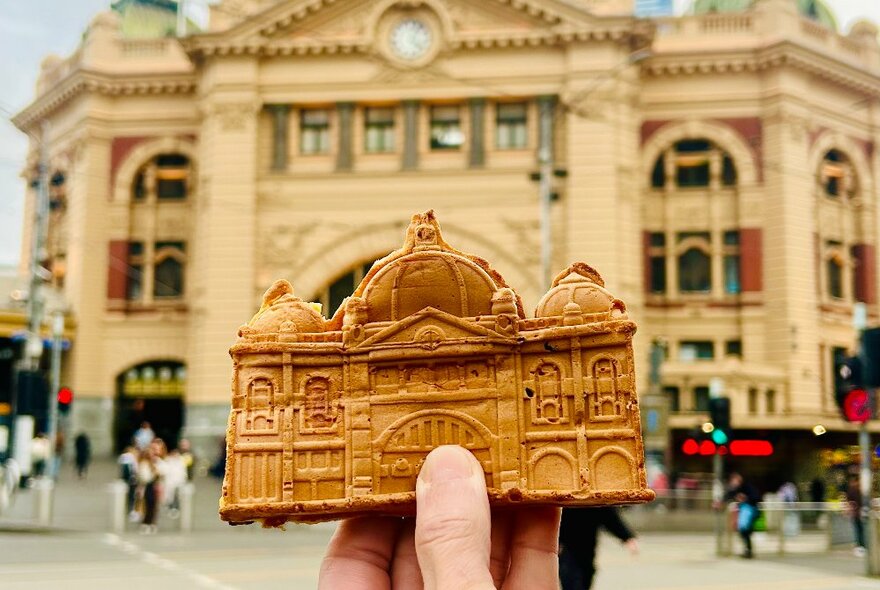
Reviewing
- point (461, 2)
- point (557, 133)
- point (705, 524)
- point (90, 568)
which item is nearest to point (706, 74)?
point (557, 133)

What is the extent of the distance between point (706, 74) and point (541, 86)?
7.47 meters

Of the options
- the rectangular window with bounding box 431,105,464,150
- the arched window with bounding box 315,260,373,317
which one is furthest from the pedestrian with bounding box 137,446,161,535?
the rectangular window with bounding box 431,105,464,150

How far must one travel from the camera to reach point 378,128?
4278 cm

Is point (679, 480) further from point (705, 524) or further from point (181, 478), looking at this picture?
point (181, 478)

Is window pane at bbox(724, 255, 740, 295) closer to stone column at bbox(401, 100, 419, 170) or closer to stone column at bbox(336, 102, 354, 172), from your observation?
stone column at bbox(401, 100, 419, 170)

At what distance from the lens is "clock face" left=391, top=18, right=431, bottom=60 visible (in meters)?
42.1

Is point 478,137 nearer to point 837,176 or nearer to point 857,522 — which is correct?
point 837,176

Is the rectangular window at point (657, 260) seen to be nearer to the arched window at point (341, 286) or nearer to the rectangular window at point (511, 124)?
the rectangular window at point (511, 124)

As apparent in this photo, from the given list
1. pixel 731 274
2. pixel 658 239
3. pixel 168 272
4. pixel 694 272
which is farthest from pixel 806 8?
pixel 168 272

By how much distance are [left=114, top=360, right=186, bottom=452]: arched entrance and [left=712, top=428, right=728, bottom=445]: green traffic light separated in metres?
29.4

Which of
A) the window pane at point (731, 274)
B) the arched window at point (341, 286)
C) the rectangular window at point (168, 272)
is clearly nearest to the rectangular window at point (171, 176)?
the rectangular window at point (168, 272)

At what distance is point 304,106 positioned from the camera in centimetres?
4278

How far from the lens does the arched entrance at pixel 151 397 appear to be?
46.0m

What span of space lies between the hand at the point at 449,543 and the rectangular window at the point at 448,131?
129 feet
